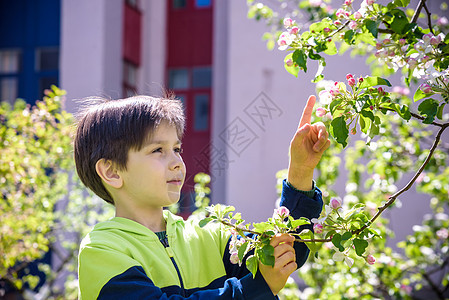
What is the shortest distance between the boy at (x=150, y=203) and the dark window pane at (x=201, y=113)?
9.48 meters

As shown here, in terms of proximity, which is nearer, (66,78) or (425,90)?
(425,90)

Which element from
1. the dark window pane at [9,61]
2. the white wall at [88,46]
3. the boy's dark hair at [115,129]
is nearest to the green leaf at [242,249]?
the boy's dark hair at [115,129]

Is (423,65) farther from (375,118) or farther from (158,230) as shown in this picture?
(158,230)

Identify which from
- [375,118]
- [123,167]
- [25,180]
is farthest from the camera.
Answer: [25,180]

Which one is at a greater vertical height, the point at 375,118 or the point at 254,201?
the point at 375,118

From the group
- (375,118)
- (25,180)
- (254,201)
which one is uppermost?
(375,118)

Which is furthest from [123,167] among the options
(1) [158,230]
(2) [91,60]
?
(2) [91,60]

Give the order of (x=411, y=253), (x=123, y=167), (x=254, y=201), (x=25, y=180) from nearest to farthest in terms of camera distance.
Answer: (x=123, y=167) → (x=411, y=253) → (x=25, y=180) → (x=254, y=201)

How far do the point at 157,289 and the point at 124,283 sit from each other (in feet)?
0.30

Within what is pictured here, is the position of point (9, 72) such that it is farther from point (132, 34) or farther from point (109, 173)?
point (109, 173)

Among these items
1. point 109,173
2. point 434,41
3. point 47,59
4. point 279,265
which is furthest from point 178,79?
point 279,265

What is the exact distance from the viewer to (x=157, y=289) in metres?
1.58

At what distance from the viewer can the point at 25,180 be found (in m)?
4.46

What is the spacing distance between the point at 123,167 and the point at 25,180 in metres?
Result: 2.86
